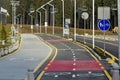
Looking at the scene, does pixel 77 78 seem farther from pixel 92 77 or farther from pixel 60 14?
pixel 60 14

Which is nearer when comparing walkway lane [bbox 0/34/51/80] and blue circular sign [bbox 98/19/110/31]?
walkway lane [bbox 0/34/51/80]

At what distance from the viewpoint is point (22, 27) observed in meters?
176

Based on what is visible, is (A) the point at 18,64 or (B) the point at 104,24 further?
(B) the point at 104,24

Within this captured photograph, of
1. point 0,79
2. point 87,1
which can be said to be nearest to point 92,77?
point 0,79

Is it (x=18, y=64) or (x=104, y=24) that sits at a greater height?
(x=104, y=24)

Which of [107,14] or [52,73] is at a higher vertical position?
[107,14]

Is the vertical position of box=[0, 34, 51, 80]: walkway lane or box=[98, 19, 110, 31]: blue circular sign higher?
box=[98, 19, 110, 31]: blue circular sign

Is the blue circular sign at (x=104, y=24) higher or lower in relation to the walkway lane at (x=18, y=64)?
higher

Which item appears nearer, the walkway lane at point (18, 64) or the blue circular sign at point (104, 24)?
the walkway lane at point (18, 64)

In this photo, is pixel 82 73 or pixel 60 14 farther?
pixel 60 14

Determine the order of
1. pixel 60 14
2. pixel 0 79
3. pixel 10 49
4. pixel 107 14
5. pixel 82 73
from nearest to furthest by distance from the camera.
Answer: pixel 0 79
pixel 82 73
pixel 107 14
pixel 10 49
pixel 60 14

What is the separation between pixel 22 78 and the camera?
21328 mm

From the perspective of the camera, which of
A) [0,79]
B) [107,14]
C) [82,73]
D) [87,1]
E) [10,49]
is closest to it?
[0,79]

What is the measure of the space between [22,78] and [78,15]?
568 feet
